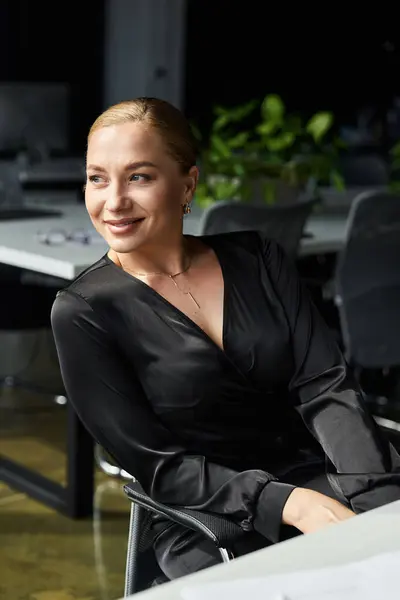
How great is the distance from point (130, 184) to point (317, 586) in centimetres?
73

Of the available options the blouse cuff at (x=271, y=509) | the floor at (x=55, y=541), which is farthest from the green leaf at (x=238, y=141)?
the blouse cuff at (x=271, y=509)

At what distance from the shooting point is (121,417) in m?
1.74

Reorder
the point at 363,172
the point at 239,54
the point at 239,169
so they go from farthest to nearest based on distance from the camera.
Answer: the point at 239,54, the point at 363,172, the point at 239,169

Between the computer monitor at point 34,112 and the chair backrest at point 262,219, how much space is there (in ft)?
9.84

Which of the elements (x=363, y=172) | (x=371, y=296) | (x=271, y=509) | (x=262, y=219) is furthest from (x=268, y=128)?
(x=271, y=509)

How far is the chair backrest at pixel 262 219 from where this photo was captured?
3580 mm

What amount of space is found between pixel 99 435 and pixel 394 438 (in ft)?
8.67

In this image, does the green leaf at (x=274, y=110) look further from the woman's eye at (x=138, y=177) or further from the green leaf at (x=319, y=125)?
the woman's eye at (x=138, y=177)

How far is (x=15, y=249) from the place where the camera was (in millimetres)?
3508

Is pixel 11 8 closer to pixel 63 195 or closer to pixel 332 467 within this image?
pixel 63 195

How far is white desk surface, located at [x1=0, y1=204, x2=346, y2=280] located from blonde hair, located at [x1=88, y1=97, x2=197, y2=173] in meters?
1.49

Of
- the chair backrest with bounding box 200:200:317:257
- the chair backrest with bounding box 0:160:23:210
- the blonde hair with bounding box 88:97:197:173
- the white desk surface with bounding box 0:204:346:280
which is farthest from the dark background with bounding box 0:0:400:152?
Answer: the blonde hair with bounding box 88:97:197:173

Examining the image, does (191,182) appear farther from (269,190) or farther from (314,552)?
(269,190)

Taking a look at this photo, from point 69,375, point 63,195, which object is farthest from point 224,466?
point 63,195
